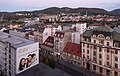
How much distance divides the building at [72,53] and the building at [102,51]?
119 centimetres

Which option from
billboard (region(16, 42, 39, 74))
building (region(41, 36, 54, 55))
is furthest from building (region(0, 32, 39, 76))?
building (region(41, 36, 54, 55))

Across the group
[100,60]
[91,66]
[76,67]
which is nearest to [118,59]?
[100,60]

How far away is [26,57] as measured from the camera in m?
26.3

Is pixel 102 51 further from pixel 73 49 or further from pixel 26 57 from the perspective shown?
pixel 26 57

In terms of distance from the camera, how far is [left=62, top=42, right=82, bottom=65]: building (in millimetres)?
32128

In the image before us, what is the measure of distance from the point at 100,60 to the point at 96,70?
5.89ft

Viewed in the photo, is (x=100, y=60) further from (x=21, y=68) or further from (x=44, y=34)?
(x=44, y=34)

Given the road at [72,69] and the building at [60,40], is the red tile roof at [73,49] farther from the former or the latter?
the building at [60,40]

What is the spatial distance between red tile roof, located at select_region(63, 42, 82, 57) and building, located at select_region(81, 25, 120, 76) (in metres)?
1.44

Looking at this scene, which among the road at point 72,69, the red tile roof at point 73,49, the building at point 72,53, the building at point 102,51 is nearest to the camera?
the building at point 102,51

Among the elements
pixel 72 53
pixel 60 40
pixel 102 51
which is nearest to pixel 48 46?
pixel 60 40

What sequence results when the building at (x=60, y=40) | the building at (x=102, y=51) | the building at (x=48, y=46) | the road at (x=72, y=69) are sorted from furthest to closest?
the building at (x=48, y=46)
the building at (x=60, y=40)
the road at (x=72, y=69)
the building at (x=102, y=51)

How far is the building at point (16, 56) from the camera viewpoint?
2505cm

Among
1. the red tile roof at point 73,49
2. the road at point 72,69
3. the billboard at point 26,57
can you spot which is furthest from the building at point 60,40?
the billboard at point 26,57
